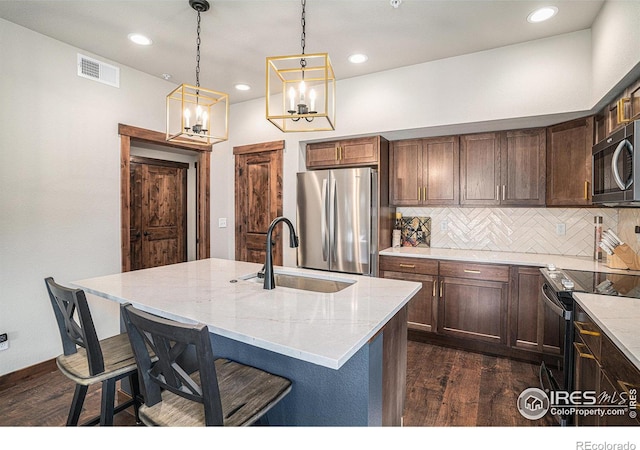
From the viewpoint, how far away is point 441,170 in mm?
3484

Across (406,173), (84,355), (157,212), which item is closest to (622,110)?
(406,173)

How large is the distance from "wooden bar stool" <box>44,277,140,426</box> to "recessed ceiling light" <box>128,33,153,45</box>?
2104 mm

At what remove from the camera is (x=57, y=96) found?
2826 millimetres

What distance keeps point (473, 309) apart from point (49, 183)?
388cm

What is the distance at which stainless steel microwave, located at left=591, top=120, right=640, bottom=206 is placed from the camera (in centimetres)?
165

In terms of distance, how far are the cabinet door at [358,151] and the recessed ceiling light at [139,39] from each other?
2.02 m

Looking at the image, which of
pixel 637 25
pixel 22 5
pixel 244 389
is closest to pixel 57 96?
pixel 22 5

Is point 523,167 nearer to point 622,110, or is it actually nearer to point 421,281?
point 622,110

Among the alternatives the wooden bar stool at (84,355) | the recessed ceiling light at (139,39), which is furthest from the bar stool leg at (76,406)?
the recessed ceiling light at (139,39)

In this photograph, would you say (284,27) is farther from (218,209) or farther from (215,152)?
(218,209)

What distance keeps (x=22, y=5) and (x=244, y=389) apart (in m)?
2.99

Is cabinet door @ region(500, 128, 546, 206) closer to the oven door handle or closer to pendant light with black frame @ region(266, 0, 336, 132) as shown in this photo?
the oven door handle

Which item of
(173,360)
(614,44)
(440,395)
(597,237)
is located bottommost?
(440,395)

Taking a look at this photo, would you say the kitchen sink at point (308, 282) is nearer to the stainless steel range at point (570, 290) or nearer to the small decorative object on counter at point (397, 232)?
the stainless steel range at point (570, 290)
